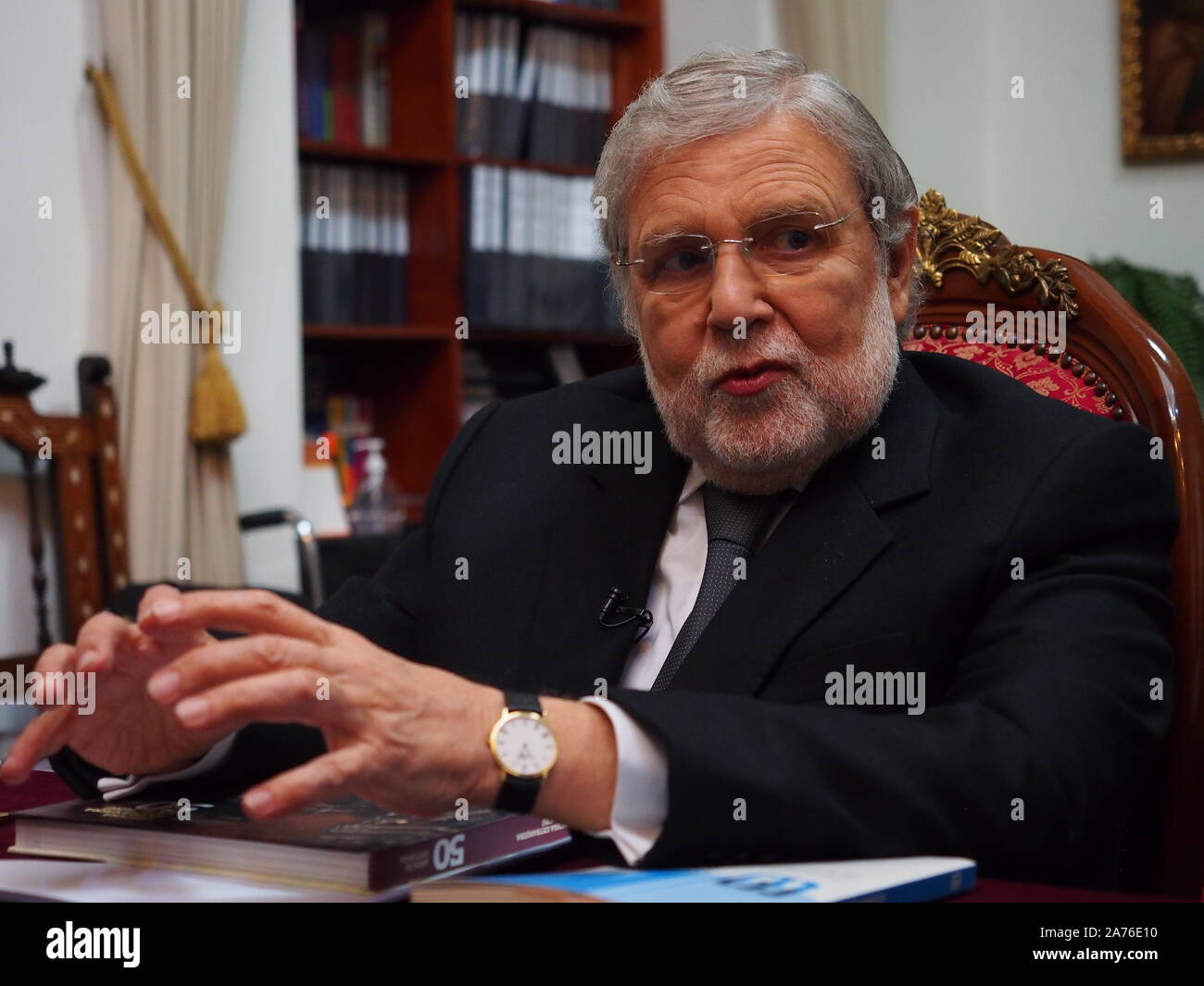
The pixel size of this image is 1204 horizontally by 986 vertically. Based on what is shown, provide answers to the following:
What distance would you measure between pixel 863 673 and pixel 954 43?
4107mm

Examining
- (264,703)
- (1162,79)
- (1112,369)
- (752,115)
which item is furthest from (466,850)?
(1162,79)

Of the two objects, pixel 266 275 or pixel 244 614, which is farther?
pixel 266 275

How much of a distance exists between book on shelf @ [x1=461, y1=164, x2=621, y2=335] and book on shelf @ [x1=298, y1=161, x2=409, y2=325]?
0.24m

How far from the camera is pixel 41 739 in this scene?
1.04 metres

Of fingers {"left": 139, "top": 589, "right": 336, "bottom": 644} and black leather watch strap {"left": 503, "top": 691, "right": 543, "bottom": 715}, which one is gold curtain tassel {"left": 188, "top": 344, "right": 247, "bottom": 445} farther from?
black leather watch strap {"left": 503, "top": 691, "right": 543, "bottom": 715}

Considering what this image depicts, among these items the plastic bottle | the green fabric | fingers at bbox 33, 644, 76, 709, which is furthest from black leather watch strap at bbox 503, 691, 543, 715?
the green fabric

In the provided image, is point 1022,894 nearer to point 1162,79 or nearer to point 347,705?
point 347,705

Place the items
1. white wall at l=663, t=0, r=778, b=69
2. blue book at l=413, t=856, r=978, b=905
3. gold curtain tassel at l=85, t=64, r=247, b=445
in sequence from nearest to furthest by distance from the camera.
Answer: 1. blue book at l=413, t=856, r=978, b=905
2. gold curtain tassel at l=85, t=64, r=247, b=445
3. white wall at l=663, t=0, r=778, b=69

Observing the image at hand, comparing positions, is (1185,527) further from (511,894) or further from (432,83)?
(432,83)

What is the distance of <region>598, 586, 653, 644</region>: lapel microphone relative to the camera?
145 cm

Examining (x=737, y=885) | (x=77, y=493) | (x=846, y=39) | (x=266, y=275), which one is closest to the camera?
(x=737, y=885)

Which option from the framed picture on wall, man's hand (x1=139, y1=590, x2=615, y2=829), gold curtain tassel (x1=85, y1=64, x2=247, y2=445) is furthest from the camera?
the framed picture on wall

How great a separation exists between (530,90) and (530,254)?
0.57m

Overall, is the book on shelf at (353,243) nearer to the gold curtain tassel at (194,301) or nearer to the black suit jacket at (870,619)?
the gold curtain tassel at (194,301)
